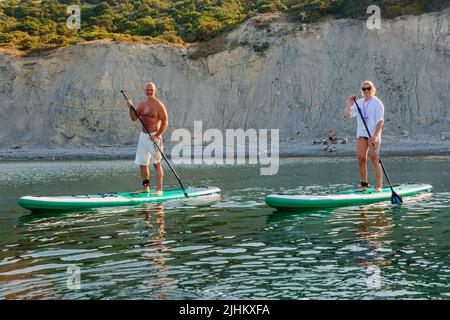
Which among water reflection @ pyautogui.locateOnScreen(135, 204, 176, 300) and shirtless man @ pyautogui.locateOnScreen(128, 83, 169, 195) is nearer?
water reflection @ pyautogui.locateOnScreen(135, 204, 176, 300)

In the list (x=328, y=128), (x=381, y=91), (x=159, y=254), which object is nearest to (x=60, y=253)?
(x=159, y=254)

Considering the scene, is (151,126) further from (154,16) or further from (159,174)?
(154,16)

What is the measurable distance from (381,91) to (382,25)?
14.7 feet

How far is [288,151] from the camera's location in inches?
1409

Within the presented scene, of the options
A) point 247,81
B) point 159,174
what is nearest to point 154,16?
point 247,81

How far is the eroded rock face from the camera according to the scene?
41.4 meters

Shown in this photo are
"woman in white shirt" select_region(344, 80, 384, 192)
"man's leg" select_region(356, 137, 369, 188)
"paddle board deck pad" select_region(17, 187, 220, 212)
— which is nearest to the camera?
"paddle board deck pad" select_region(17, 187, 220, 212)

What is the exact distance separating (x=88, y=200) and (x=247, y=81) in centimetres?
3174

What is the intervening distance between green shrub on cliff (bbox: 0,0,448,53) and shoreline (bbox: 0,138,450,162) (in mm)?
9513

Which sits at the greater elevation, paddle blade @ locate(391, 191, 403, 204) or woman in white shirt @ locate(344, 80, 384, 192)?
woman in white shirt @ locate(344, 80, 384, 192)

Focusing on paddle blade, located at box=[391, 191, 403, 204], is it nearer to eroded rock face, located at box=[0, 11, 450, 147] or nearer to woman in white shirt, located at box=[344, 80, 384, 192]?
woman in white shirt, located at box=[344, 80, 384, 192]

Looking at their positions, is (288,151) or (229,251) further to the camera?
(288,151)

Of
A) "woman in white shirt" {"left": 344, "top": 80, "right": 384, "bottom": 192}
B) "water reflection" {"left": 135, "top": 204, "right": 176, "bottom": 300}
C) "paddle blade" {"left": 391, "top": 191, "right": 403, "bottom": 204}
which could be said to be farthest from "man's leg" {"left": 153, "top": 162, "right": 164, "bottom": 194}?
"paddle blade" {"left": 391, "top": 191, "right": 403, "bottom": 204}

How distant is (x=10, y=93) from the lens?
4597cm
